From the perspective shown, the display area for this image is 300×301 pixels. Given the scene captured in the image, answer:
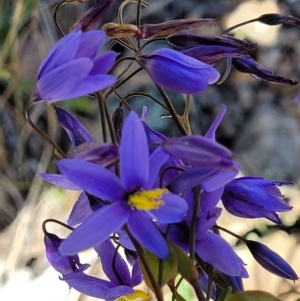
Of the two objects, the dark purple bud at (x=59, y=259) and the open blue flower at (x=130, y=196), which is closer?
the open blue flower at (x=130, y=196)

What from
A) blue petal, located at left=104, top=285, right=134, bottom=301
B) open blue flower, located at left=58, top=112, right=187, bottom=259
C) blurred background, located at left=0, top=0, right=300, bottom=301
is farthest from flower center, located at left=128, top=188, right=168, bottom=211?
blurred background, located at left=0, top=0, right=300, bottom=301

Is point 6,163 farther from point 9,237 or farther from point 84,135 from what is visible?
point 84,135

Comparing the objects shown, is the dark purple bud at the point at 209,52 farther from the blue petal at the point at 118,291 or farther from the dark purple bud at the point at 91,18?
the blue petal at the point at 118,291

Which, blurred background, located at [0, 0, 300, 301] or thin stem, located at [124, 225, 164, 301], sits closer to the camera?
thin stem, located at [124, 225, 164, 301]

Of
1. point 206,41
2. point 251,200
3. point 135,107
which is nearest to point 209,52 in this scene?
point 206,41

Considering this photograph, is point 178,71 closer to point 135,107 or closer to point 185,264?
point 185,264

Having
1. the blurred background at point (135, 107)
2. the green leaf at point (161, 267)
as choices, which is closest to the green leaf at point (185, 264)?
the green leaf at point (161, 267)

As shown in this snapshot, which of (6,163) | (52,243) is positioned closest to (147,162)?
(52,243)

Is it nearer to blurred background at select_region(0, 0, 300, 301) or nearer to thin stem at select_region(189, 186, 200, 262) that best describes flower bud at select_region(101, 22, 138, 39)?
thin stem at select_region(189, 186, 200, 262)
